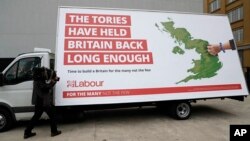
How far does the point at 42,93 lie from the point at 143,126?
315cm

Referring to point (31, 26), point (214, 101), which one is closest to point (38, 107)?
point (214, 101)

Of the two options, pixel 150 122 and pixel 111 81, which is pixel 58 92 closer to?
pixel 111 81

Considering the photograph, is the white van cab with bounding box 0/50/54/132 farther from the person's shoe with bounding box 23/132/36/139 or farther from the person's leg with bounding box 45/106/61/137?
the person's leg with bounding box 45/106/61/137

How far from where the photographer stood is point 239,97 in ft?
30.9

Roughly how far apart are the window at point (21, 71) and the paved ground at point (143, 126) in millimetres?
1524

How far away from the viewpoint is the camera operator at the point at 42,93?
7.30 m

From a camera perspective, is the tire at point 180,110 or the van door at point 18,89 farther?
the tire at point 180,110

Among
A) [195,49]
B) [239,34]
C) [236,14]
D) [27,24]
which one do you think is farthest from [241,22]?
Answer: [195,49]

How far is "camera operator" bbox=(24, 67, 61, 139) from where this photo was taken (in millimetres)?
7297

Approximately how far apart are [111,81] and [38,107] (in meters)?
2.19

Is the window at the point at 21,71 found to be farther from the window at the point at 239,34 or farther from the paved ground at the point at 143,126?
the window at the point at 239,34

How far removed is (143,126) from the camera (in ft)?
27.5

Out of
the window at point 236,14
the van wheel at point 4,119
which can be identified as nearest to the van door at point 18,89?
the van wheel at point 4,119

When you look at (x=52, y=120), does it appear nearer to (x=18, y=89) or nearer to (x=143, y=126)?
(x=18, y=89)
